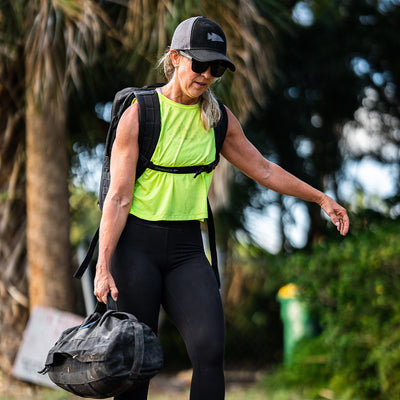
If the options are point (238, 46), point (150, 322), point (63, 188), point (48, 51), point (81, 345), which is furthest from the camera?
point (63, 188)

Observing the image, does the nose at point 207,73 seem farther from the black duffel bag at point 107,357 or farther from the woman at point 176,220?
the black duffel bag at point 107,357

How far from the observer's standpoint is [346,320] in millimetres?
5758

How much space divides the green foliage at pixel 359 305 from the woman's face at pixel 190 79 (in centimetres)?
310

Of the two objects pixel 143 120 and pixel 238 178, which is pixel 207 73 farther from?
pixel 238 178

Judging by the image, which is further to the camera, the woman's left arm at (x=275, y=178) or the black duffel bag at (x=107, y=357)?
the woman's left arm at (x=275, y=178)

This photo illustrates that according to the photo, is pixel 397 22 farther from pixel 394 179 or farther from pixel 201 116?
pixel 201 116

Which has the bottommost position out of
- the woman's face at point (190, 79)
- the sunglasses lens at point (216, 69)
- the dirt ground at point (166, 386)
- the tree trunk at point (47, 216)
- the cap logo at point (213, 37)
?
the dirt ground at point (166, 386)

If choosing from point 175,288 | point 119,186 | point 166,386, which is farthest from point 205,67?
point 166,386

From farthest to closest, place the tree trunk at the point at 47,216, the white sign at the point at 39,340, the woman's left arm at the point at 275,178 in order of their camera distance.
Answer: the tree trunk at the point at 47,216, the white sign at the point at 39,340, the woman's left arm at the point at 275,178

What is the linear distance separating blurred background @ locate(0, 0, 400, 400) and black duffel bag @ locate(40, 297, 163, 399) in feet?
10.4

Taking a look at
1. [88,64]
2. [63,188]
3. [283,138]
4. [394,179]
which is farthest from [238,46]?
[394,179]

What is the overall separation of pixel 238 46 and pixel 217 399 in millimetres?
3901

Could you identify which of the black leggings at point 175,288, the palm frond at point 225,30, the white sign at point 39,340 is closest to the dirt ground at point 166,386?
the white sign at point 39,340

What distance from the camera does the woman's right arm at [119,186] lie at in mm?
2592
